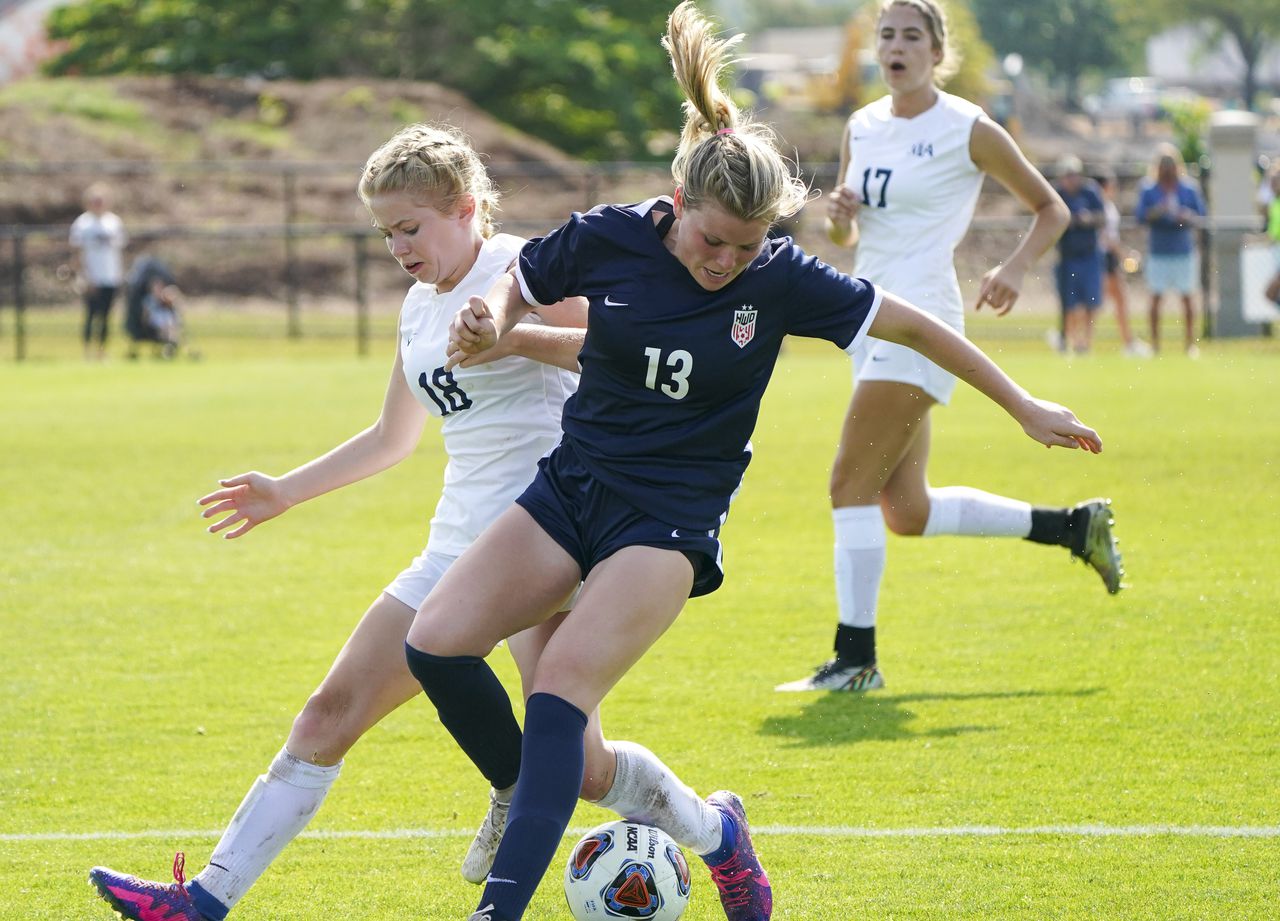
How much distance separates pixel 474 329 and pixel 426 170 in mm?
575

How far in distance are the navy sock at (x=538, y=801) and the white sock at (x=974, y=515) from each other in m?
3.11

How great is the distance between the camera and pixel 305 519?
33.2 ft

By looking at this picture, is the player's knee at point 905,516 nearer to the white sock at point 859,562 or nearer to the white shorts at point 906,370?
the white sock at point 859,562

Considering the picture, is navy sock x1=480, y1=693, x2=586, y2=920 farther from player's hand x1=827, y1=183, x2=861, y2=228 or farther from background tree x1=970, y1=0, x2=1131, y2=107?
background tree x1=970, y1=0, x2=1131, y2=107

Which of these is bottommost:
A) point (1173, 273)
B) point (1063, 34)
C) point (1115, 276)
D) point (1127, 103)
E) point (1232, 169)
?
point (1127, 103)

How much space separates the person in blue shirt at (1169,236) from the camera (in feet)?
59.9

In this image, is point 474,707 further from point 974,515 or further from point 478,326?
point 974,515

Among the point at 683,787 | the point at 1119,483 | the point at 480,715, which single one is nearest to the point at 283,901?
the point at 480,715

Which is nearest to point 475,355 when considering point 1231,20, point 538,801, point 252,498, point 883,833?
point 252,498

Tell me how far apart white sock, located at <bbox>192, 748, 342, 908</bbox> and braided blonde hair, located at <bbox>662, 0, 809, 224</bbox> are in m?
1.56

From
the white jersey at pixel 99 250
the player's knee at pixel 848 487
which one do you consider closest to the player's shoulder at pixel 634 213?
the player's knee at pixel 848 487

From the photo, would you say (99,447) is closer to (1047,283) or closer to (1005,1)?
(1047,283)

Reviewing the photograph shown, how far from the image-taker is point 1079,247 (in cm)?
1812

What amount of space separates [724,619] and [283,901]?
3482 mm
